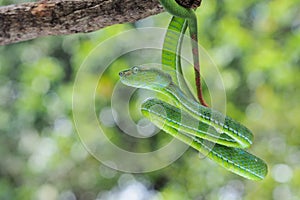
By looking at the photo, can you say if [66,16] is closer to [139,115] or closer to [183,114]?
[183,114]

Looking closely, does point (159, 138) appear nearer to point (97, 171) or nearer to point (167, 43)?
point (97, 171)

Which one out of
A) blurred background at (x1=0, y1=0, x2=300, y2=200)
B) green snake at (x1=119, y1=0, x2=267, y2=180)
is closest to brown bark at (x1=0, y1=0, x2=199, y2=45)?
green snake at (x1=119, y1=0, x2=267, y2=180)

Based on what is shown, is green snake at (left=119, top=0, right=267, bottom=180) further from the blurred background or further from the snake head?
the blurred background

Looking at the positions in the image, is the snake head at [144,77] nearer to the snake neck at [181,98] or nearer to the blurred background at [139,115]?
the snake neck at [181,98]

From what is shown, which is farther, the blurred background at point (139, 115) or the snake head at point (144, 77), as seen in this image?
the blurred background at point (139, 115)

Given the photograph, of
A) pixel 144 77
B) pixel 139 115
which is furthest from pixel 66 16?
pixel 139 115

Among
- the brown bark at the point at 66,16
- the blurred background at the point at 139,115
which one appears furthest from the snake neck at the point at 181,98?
the blurred background at the point at 139,115
